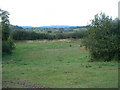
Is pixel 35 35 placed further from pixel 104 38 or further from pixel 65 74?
pixel 65 74

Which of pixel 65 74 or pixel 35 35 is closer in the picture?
pixel 65 74

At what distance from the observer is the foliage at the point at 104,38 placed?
1833 centimetres

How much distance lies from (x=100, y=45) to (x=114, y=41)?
1.30 metres

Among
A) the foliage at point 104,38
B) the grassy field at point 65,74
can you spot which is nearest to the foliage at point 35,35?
the foliage at point 104,38

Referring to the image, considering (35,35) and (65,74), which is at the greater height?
(35,35)

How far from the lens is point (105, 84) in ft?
26.6

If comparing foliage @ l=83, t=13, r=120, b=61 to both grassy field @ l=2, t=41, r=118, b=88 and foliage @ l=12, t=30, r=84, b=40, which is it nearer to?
grassy field @ l=2, t=41, r=118, b=88

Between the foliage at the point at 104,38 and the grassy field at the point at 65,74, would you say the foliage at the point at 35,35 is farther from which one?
the grassy field at the point at 65,74

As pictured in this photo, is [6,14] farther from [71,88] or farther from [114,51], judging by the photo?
[71,88]

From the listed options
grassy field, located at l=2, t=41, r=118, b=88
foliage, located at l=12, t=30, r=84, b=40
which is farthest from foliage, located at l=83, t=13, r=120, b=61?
foliage, located at l=12, t=30, r=84, b=40

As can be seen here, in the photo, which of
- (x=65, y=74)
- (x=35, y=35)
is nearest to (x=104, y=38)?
(x=65, y=74)

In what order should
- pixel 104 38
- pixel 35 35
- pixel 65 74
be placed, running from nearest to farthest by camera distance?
pixel 65 74 < pixel 104 38 < pixel 35 35

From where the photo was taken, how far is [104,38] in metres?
19.0

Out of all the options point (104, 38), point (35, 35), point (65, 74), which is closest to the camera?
point (65, 74)
